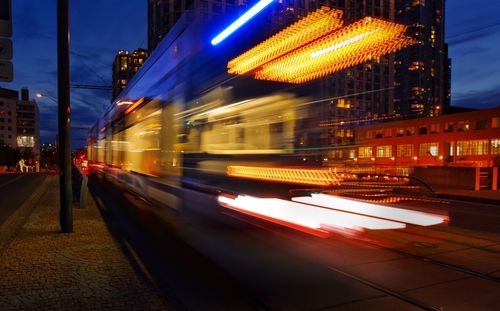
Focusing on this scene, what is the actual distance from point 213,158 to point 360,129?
2.35 metres

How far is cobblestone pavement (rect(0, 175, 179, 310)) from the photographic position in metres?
4.37

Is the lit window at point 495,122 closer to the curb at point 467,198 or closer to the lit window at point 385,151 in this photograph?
the lit window at point 385,151

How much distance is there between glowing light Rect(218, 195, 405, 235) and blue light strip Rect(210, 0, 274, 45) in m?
2.43

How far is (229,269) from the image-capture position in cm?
581

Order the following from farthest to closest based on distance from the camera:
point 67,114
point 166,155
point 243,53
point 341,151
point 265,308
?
point 67,114 < point 166,155 < point 243,53 < point 341,151 < point 265,308

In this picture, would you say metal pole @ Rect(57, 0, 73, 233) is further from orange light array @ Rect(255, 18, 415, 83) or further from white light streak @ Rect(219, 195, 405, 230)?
orange light array @ Rect(255, 18, 415, 83)

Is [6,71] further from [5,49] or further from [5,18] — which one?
[5,18]

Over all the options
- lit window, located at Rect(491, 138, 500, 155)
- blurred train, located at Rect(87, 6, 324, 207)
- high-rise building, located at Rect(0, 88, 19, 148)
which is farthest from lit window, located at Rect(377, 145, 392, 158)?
high-rise building, located at Rect(0, 88, 19, 148)

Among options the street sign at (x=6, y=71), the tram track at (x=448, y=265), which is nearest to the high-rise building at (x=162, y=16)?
the street sign at (x=6, y=71)

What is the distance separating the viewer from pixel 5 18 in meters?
5.98

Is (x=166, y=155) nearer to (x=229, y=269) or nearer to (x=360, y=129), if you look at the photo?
(x=229, y=269)

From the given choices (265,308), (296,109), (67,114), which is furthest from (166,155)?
(265,308)

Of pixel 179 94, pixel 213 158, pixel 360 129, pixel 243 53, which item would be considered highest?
pixel 243 53

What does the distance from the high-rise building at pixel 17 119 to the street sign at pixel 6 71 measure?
4662 inches
